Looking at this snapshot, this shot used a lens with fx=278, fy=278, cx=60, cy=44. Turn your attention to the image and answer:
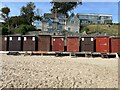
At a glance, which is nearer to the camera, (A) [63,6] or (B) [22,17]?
(B) [22,17]

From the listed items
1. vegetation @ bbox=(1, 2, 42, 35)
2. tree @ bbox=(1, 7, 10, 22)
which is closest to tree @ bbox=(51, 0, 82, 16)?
vegetation @ bbox=(1, 2, 42, 35)

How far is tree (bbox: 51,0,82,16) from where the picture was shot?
7844 centimetres

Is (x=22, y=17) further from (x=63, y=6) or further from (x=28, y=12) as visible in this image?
(x=63, y=6)

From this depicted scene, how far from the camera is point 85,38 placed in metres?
27.9

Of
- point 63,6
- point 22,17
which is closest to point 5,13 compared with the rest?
point 22,17

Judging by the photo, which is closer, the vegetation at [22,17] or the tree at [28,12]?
the vegetation at [22,17]

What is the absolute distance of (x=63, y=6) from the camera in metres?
79.6

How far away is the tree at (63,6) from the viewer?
257 feet

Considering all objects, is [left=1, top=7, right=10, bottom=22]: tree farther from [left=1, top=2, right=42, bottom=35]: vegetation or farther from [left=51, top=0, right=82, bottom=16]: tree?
[left=51, top=0, right=82, bottom=16]: tree

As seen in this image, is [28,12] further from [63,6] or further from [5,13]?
[63,6]

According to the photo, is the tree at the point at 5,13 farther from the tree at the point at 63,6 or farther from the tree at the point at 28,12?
the tree at the point at 63,6

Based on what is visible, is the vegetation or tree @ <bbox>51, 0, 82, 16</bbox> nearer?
the vegetation

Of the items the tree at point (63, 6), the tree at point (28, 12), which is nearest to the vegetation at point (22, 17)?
the tree at point (28, 12)

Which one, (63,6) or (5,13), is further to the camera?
(63,6)
